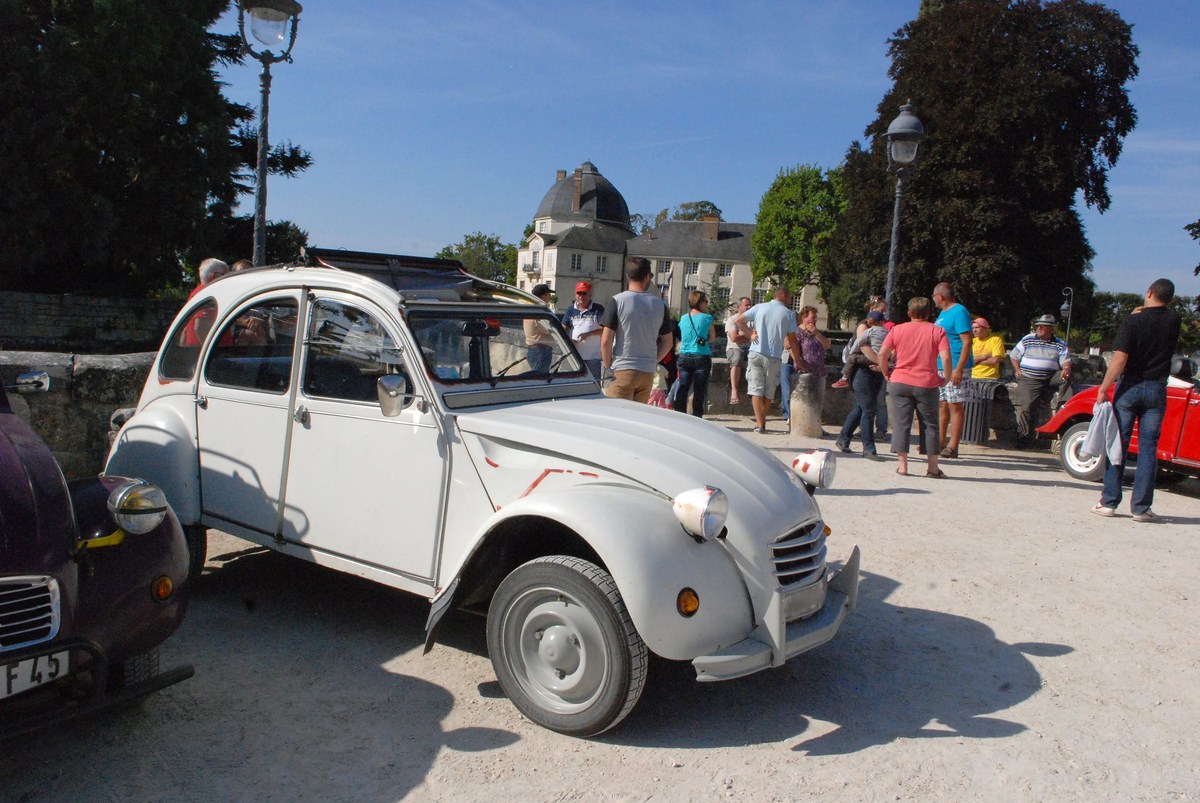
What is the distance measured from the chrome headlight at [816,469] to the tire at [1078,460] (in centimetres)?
661

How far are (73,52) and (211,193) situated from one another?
18.4 ft

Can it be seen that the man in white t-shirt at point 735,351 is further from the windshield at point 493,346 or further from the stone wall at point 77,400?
the stone wall at point 77,400

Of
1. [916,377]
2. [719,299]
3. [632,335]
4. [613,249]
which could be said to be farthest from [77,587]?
[613,249]

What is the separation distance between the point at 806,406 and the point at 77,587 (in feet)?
31.2

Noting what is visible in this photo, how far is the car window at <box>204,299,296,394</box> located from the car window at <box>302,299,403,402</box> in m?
0.17

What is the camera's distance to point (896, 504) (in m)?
7.67

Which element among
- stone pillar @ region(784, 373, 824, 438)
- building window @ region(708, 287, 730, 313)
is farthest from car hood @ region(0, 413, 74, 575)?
building window @ region(708, 287, 730, 313)

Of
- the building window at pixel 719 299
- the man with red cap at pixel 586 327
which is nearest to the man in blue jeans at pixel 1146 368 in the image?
the man with red cap at pixel 586 327

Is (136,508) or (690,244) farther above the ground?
(690,244)

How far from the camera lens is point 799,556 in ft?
12.2

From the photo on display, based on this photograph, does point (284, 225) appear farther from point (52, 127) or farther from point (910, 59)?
point (910, 59)

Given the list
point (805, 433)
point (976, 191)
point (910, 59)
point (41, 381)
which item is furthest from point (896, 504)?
point (910, 59)

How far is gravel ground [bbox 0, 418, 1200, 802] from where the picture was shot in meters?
3.21

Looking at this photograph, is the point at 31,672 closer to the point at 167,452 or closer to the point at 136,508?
the point at 136,508
